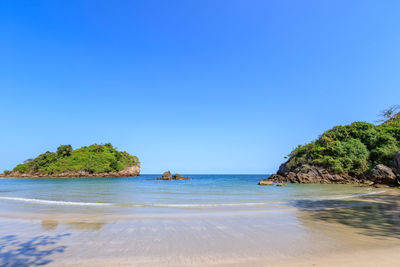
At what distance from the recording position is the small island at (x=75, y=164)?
107688 mm

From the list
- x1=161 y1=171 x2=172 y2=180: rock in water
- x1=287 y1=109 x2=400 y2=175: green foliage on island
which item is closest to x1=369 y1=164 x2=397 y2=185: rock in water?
x1=287 y1=109 x2=400 y2=175: green foliage on island

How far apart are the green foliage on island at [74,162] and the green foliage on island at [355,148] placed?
10656 centimetres

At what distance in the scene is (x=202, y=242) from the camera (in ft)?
19.4

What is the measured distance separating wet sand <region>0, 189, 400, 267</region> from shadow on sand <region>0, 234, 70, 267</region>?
19 mm

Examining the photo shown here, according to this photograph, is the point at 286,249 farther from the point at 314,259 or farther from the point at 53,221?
the point at 53,221

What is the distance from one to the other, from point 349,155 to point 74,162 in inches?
5047

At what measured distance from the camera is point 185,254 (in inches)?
196

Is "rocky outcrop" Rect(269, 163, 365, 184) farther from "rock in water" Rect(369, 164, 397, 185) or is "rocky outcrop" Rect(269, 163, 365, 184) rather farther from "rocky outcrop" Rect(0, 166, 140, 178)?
"rocky outcrop" Rect(0, 166, 140, 178)

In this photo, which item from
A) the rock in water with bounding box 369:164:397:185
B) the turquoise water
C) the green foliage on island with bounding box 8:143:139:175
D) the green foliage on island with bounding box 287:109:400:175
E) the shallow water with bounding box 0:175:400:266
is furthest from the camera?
the green foliage on island with bounding box 8:143:139:175

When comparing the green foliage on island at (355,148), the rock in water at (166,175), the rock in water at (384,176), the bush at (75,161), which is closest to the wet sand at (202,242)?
the rock in water at (384,176)

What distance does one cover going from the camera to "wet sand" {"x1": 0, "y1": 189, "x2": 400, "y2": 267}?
4543 mm

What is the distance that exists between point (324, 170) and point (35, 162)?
469ft

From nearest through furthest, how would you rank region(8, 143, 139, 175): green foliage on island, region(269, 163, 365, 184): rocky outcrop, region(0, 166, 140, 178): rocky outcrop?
region(269, 163, 365, 184): rocky outcrop
region(0, 166, 140, 178): rocky outcrop
region(8, 143, 139, 175): green foliage on island

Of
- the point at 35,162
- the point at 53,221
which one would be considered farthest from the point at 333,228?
the point at 35,162
